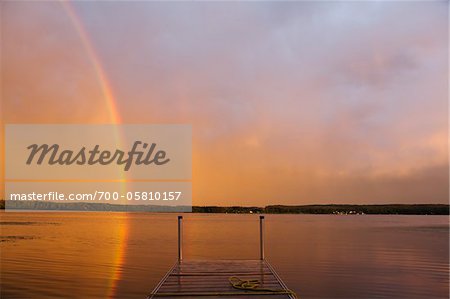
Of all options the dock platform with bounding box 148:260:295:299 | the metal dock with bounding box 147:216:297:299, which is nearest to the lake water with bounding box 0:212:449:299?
the dock platform with bounding box 148:260:295:299

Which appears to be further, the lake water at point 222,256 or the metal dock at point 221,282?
the lake water at point 222,256

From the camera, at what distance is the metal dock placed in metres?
11.0

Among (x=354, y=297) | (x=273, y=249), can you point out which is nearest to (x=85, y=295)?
(x=354, y=297)

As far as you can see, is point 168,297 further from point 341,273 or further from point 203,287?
point 341,273

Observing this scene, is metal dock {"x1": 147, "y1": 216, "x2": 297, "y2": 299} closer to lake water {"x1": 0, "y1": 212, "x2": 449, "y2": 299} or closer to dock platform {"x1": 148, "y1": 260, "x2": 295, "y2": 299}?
dock platform {"x1": 148, "y1": 260, "x2": 295, "y2": 299}

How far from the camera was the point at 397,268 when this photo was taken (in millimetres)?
22500

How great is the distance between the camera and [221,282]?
12945mm

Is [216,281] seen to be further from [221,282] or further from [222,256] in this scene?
[222,256]

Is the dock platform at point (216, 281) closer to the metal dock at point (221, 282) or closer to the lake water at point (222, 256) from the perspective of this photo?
the metal dock at point (221, 282)

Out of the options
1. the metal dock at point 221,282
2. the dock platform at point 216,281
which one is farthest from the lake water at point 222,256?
the metal dock at point 221,282

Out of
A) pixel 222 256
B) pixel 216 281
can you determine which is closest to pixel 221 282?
pixel 216 281

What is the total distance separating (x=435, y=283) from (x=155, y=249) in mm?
17516

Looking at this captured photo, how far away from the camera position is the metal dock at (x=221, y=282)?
36.1 ft

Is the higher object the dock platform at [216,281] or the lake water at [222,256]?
the dock platform at [216,281]
